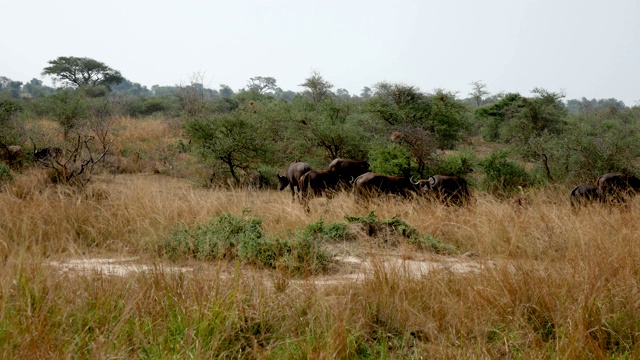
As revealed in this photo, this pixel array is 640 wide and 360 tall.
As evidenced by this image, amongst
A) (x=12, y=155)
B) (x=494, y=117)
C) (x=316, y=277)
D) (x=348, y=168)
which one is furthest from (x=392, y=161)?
(x=494, y=117)

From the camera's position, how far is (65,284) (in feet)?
13.0

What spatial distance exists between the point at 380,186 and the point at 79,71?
142ft

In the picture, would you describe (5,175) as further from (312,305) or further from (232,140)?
(312,305)

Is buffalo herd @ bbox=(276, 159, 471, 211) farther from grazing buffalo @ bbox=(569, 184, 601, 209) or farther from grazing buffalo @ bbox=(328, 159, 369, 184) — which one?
grazing buffalo @ bbox=(569, 184, 601, 209)

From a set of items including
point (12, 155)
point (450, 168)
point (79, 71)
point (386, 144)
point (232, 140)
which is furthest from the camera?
point (79, 71)

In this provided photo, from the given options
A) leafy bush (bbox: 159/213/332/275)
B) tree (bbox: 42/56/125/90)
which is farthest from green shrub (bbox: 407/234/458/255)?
tree (bbox: 42/56/125/90)

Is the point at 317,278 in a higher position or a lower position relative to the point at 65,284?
lower

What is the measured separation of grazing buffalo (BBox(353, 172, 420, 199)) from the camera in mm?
9541

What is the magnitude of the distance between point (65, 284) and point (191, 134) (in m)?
11.7

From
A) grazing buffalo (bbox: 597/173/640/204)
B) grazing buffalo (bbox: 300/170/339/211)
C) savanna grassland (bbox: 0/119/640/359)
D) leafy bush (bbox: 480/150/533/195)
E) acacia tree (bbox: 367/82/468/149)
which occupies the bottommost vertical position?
leafy bush (bbox: 480/150/533/195)

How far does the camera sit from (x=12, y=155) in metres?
14.6

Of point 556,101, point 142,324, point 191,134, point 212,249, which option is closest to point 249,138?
point 191,134

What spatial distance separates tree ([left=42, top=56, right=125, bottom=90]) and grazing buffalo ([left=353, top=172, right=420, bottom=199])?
39533 mm

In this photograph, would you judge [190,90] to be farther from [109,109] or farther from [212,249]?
[212,249]
